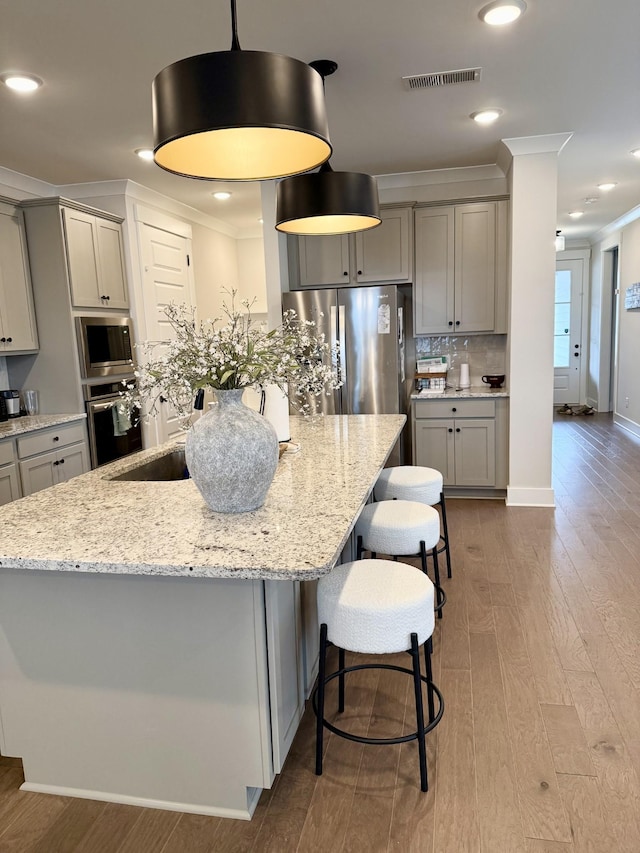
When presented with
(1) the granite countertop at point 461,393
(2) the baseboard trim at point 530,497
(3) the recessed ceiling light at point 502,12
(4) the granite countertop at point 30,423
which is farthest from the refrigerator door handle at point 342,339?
(3) the recessed ceiling light at point 502,12

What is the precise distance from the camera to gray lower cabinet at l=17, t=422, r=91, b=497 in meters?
3.82

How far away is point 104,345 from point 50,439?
3.17 feet

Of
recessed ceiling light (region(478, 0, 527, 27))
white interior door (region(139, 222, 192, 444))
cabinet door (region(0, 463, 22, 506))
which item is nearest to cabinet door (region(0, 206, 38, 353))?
cabinet door (region(0, 463, 22, 506))

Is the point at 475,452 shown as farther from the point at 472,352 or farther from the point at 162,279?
the point at 162,279

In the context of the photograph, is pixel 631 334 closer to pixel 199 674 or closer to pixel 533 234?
pixel 533 234

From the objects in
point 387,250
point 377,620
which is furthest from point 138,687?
point 387,250

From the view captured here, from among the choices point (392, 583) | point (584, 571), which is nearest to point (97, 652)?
point (392, 583)

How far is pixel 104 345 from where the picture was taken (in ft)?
15.3

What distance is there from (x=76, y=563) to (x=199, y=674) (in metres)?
0.50

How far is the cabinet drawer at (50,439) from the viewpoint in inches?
150

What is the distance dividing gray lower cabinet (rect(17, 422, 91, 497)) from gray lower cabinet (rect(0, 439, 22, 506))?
57 mm

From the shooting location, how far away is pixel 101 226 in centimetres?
468

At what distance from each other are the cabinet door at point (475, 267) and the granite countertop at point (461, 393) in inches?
19.9

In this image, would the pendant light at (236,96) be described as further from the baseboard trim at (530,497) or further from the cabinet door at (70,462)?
the baseboard trim at (530,497)
